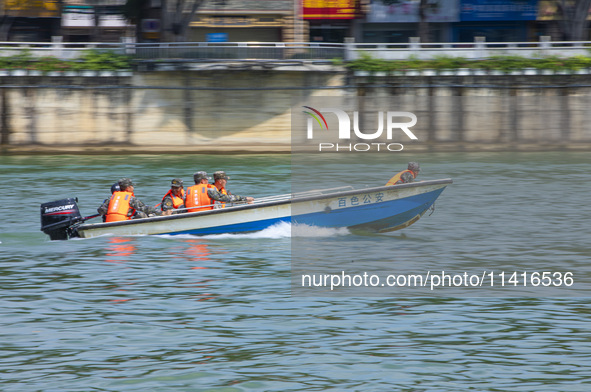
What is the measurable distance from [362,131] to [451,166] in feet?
24.2

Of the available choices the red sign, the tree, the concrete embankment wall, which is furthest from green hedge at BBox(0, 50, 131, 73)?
the tree

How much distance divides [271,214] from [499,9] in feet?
113

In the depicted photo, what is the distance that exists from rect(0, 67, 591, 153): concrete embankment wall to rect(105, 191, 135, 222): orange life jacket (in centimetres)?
2069

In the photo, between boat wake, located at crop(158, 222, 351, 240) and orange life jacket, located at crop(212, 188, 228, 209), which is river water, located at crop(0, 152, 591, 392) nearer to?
boat wake, located at crop(158, 222, 351, 240)

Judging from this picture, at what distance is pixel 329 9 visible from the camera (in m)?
48.0

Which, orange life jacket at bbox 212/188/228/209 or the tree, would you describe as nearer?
orange life jacket at bbox 212/188/228/209

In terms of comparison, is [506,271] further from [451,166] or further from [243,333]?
[451,166]

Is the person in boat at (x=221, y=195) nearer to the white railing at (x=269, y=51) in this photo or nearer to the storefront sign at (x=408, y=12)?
the white railing at (x=269, y=51)

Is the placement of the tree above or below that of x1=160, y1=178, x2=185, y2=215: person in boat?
above

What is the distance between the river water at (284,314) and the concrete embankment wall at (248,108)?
15915 mm

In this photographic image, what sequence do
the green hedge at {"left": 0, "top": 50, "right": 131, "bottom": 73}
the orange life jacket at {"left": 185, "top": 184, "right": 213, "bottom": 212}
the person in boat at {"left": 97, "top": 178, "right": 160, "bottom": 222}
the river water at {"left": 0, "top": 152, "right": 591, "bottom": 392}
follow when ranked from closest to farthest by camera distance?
the river water at {"left": 0, "top": 152, "right": 591, "bottom": 392}
the person in boat at {"left": 97, "top": 178, "right": 160, "bottom": 222}
the orange life jacket at {"left": 185, "top": 184, "right": 213, "bottom": 212}
the green hedge at {"left": 0, "top": 50, "right": 131, "bottom": 73}

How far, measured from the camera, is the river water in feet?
32.3

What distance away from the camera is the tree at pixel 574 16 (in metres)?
43.0

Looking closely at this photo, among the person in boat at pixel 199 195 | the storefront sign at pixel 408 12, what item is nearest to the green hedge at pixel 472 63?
the storefront sign at pixel 408 12
